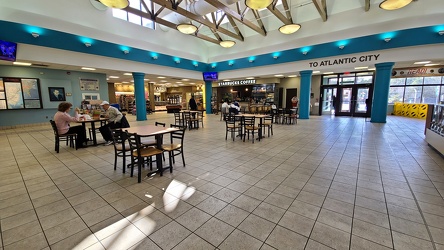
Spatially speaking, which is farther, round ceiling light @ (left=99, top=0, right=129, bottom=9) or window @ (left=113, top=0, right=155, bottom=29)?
window @ (left=113, top=0, right=155, bottom=29)

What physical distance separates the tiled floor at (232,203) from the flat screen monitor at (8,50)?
4648 millimetres

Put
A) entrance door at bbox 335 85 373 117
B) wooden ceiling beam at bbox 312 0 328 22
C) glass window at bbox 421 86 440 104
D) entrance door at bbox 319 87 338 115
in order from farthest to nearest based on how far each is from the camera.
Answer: entrance door at bbox 319 87 338 115 < entrance door at bbox 335 85 373 117 < glass window at bbox 421 86 440 104 < wooden ceiling beam at bbox 312 0 328 22

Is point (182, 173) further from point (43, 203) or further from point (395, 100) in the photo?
point (395, 100)

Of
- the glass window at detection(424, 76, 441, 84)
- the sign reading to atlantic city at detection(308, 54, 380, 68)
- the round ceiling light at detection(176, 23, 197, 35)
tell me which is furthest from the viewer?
the glass window at detection(424, 76, 441, 84)

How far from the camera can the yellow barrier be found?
11.3m

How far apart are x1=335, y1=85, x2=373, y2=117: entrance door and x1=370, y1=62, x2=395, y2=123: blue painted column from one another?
3.33m

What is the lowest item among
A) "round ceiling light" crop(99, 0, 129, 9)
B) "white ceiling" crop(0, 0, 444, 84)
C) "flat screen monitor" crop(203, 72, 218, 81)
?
"flat screen monitor" crop(203, 72, 218, 81)

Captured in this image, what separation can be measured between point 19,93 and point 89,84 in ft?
9.36

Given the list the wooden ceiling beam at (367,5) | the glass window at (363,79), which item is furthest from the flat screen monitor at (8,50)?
the glass window at (363,79)

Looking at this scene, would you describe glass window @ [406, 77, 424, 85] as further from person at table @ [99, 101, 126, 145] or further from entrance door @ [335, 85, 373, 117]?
person at table @ [99, 101, 126, 145]

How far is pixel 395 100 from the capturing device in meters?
13.1

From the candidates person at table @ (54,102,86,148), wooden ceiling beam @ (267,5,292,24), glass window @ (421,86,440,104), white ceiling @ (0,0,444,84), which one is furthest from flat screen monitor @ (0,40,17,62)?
glass window @ (421,86,440,104)

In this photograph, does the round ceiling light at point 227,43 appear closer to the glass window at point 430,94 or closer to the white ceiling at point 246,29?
the white ceiling at point 246,29

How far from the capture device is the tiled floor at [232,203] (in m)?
1.84
